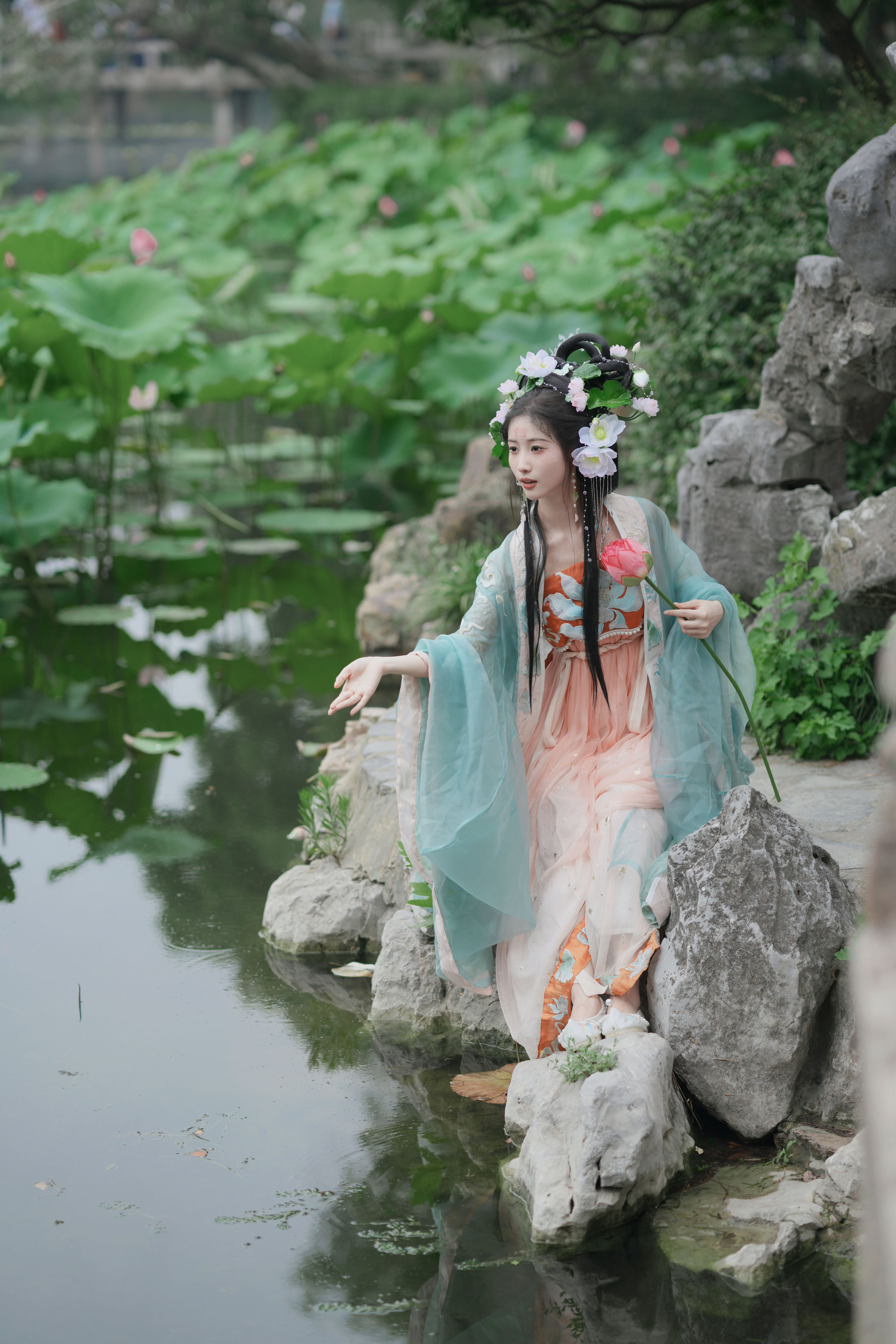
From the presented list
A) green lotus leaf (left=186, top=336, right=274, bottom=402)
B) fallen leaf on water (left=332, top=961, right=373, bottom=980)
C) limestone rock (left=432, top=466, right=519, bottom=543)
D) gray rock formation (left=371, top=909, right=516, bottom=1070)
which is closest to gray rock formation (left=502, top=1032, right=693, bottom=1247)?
gray rock formation (left=371, top=909, right=516, bottom=1070)

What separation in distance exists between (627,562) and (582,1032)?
1.00 metres

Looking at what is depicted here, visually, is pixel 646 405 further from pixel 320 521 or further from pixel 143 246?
pixel 143 246

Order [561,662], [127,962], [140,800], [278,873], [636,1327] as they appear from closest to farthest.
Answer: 1. [636,1327]
2. [561,662]
3. [127,962]
4. [278,873]
5. [140,800]

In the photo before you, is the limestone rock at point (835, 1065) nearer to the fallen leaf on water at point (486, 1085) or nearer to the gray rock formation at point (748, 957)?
the gray rock formation at point (748, 957)

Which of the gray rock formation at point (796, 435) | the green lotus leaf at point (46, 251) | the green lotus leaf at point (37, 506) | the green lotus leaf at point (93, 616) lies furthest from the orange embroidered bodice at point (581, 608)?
the green lotus leaf at point (46, 251)

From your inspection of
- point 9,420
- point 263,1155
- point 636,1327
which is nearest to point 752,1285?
point 636,1327

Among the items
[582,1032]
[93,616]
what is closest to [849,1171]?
[582,1032]

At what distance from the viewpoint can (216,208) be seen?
1920 centimetres

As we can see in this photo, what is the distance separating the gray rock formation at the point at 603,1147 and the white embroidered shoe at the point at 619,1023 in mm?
44

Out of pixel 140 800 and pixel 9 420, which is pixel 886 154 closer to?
pixel 140 800

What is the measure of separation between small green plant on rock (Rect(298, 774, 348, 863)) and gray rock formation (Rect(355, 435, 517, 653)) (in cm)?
164

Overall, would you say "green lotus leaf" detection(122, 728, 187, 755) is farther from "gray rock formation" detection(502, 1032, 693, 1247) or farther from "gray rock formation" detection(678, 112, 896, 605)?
"gray rock formation" detection(502, 1032, 693, 1247)

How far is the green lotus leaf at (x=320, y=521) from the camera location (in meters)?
8.06

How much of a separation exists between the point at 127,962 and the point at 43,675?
2717 mm
